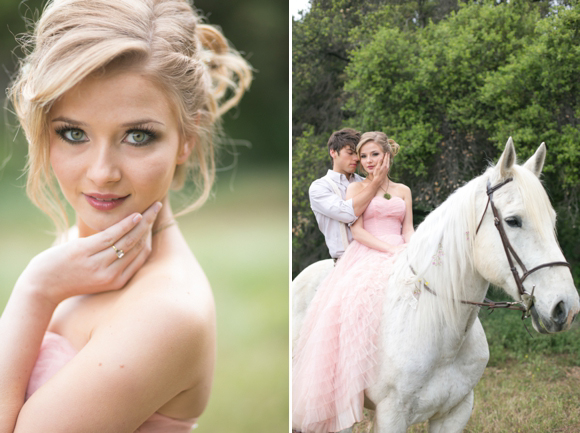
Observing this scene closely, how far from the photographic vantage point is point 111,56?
45.3 inches

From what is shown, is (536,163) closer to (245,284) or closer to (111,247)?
(245,284)

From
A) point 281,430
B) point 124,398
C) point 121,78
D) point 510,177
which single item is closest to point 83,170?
point 121,78

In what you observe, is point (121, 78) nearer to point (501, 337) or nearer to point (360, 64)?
point (360, 64)

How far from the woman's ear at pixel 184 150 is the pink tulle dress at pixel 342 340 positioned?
0.85m

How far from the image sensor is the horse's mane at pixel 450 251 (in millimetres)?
1721

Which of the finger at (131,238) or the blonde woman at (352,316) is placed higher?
the finger at (131,238)

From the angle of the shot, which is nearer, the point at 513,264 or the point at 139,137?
the point at 139,137

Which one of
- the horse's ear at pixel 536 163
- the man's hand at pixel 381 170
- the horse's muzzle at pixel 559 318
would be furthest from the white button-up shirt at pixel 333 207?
the horse's muzzle at pixel 559 318

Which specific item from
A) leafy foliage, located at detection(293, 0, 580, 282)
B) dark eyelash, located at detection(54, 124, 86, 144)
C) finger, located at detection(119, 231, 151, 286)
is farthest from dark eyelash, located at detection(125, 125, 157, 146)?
leafy foliage, located at detection(293, 0, 580, 282)

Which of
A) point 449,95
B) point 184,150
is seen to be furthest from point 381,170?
point 449,95

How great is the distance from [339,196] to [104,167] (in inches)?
43.8

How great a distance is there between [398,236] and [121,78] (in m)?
1.27

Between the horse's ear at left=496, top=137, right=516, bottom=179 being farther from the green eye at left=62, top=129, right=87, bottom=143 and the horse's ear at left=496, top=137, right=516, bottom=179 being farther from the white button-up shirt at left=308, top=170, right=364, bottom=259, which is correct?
the green eye at left=62, top=129, right=87, bottom=143

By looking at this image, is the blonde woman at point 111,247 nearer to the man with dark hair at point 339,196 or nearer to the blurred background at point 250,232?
the blurred background at point 250,232
